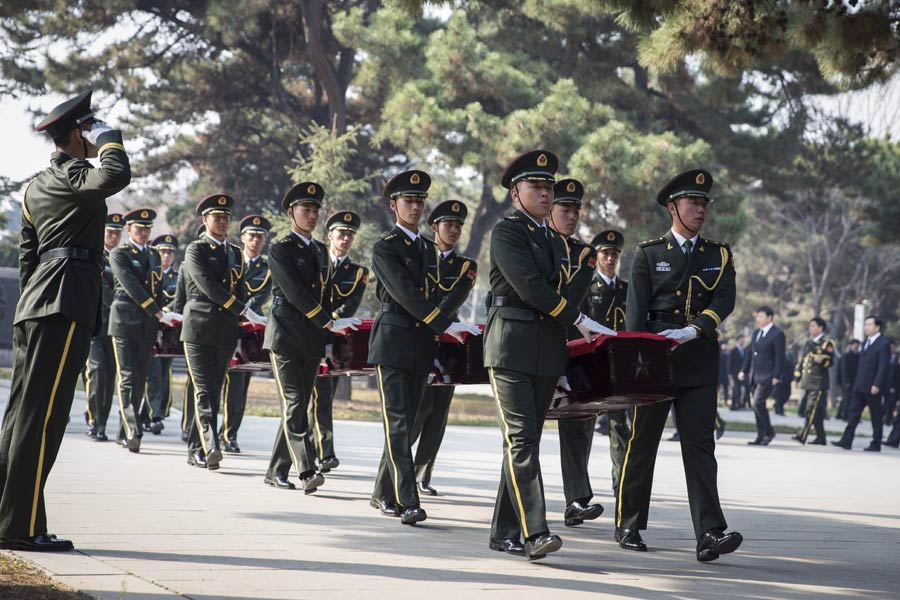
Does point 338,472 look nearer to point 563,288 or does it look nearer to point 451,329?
point 451,329

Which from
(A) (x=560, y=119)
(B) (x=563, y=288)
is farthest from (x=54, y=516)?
(A) (x=560, y=119)

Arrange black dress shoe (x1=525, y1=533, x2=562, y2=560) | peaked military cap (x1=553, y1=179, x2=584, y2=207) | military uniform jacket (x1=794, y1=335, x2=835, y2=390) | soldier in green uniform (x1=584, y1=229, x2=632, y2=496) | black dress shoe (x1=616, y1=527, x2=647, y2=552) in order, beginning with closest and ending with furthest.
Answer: black dress shoe (x1=525, y1=533, x2=562, y2=560), black dress shoe (x1=616, y1=527, x2=647, y2=552), peaked military cap (x1=553, y1=179, x2=584, y2=207), soldier in green uniform (x1=584, y1=229, x2=632, y2=496), military uniform jacket (x1=794, y1=335, x2=835, y2=390)

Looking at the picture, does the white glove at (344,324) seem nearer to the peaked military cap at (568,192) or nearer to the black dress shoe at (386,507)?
the black dress shoe at (386,507)

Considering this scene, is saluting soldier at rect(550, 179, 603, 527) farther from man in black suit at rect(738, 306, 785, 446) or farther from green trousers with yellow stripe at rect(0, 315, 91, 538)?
man in black suit at rect(738, 306, 785, 446)

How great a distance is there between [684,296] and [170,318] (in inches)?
250

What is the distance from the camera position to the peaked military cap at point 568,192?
8.35 metres

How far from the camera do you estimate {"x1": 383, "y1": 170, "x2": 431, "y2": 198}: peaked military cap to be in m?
8.16

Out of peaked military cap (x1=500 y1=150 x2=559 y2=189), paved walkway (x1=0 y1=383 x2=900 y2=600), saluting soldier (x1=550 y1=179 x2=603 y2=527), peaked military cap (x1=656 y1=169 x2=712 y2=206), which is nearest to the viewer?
paved walkway (x1=0 y1=383 x2=900 y2=600)

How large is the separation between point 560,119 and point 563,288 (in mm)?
17010

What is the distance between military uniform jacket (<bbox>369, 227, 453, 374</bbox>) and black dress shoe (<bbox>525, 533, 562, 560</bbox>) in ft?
6.29

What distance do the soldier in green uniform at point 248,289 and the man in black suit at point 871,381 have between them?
1023cm

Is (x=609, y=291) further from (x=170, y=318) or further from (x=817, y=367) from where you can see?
(x=817, y=367)

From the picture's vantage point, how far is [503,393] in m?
6.60

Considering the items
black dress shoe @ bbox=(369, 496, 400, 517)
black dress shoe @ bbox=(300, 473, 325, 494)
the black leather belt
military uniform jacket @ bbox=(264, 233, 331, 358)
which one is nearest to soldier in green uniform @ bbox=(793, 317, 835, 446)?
military uniform jacket @ bbox=(264, 233, 331, 358)
